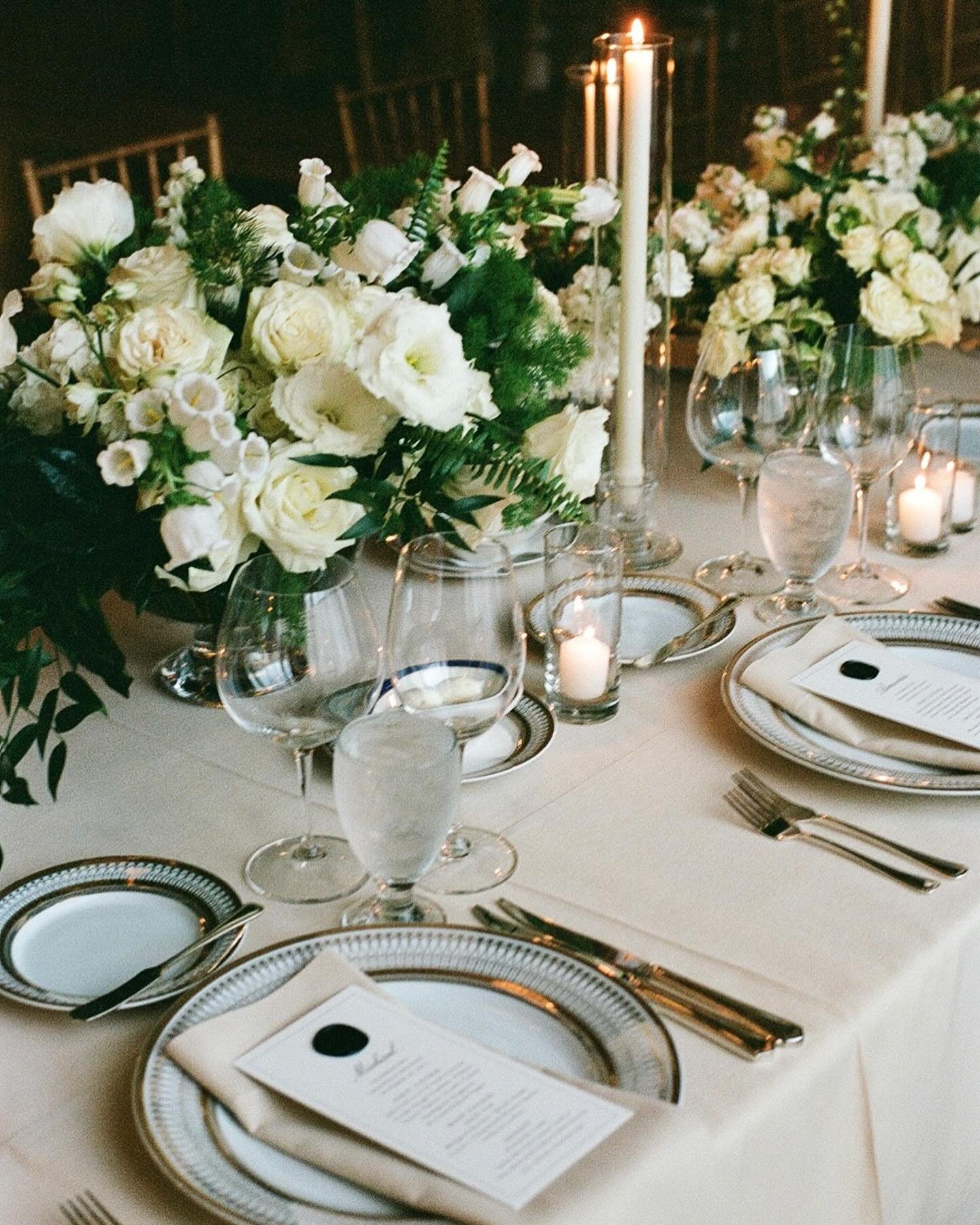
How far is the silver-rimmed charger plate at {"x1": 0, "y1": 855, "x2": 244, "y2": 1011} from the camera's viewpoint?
0.93m

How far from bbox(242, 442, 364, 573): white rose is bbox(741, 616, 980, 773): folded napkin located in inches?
15.9

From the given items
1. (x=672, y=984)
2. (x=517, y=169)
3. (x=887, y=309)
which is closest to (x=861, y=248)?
(x=887, y=309)

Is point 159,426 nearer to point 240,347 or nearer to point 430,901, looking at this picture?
point 240,347

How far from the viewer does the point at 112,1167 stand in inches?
30.7

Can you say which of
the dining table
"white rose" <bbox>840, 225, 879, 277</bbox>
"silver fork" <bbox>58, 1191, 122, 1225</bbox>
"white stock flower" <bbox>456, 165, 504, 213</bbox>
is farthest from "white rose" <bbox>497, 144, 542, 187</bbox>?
"silver fork" <bbox>58, 1191, 122, 1225</bbox>

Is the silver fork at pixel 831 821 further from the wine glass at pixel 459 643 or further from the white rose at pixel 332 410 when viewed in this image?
the white rose at pixel 332 410

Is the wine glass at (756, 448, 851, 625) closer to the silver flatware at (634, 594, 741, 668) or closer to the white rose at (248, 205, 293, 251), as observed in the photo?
the silver flatware at (634, 594, 741, 668)

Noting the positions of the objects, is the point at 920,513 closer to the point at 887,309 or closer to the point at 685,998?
the point at 887,309

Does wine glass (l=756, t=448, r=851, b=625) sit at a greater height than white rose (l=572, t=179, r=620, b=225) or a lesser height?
lesser

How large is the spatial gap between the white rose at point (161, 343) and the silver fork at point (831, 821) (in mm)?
553

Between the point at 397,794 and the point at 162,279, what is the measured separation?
19.9 inches

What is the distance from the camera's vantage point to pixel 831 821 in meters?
1.09

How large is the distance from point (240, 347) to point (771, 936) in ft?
→ 2.09

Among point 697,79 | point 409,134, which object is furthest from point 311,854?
point 697,79
